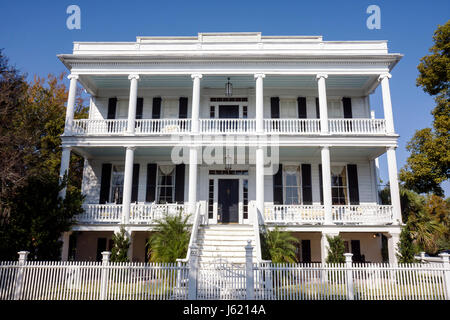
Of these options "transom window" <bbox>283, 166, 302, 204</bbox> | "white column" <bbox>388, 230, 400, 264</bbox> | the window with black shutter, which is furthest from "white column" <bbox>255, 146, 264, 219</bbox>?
"white column" <bbox>388, 230, 400, 264</bbox>

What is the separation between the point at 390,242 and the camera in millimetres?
12953

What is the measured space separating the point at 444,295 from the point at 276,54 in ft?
34.4

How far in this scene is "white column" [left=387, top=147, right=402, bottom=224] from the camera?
1306 centimetres

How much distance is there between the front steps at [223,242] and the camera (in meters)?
11.2

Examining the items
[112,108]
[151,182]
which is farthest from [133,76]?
[151,182]

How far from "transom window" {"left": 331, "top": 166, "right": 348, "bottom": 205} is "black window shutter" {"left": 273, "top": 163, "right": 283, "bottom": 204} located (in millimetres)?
2539

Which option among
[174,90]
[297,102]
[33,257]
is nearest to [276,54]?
[297,102]

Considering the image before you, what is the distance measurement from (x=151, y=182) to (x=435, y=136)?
1204 cm

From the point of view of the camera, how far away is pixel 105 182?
16.0 meters

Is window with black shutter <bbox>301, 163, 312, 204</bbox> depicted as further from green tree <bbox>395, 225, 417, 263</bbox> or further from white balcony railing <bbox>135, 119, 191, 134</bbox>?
white balcony railing <bbox>135, 119, 191, 134</bbox>

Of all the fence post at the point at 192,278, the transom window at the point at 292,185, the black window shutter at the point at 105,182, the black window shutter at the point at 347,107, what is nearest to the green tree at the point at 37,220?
the black window shutter at the point at 105,182

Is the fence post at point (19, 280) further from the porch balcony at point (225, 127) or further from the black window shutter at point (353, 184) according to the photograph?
the black window shutter at point (353, 184)

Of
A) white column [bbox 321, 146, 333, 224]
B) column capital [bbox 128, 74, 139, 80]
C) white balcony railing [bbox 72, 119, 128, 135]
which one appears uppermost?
column capital [bbox 128, 74, 139, 80]

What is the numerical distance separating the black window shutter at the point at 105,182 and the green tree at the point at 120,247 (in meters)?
3.50
